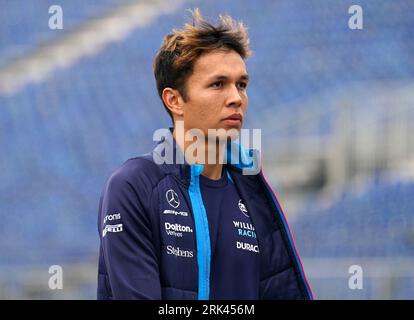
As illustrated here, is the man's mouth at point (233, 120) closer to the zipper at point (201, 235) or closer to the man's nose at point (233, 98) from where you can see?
the man's nose at point (233, 98)

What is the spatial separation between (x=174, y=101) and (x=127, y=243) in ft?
1.72

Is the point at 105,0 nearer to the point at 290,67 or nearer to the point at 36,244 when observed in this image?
the point at 290,67

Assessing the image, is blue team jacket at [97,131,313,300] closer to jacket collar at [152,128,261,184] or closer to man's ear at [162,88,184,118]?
jacket collar at [152,128,261,184]

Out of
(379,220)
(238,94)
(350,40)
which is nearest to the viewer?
(238,94)

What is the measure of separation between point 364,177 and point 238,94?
3.16m

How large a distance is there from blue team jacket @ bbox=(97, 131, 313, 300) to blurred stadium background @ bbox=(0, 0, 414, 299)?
2.68m

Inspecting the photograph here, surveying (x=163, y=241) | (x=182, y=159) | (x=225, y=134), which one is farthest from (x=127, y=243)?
(x=225, y=134)

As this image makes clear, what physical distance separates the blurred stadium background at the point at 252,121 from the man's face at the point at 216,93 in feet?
9.25

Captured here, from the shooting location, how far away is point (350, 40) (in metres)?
5.27

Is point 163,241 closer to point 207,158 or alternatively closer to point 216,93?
point 207,158

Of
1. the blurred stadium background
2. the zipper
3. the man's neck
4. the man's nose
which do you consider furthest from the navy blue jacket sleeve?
the blurred stadium background

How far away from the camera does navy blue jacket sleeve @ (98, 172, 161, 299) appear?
1862 millimetres
